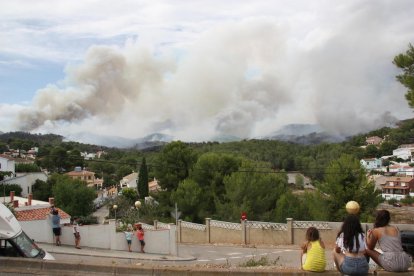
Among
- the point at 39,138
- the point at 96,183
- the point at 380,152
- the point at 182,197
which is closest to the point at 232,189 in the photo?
the point at 182,197

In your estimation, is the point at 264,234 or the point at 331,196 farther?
the point at 331,196

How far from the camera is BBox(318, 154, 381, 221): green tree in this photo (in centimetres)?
2956

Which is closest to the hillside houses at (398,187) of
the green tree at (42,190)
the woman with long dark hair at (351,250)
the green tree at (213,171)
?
the green tree at (213,171)

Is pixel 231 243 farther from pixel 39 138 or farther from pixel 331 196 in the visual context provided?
pixel 39 138

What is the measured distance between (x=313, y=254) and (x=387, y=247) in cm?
87

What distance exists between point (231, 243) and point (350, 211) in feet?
73.3

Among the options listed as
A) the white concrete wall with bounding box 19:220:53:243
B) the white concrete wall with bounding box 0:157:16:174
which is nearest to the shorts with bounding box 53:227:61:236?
the white concrete wall with bounding box 19:220:53:243

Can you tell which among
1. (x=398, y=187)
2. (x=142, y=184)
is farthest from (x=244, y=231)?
(x=398, y=187)

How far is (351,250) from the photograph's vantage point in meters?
5.55

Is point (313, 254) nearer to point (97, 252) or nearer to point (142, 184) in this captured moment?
point (97, 252)

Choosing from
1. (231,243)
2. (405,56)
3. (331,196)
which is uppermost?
(405,56)

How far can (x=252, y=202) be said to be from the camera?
36.3 m

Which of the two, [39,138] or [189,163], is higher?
[39,138]

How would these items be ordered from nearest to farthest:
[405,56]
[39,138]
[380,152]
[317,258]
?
[317,258], [405,56], [380,152], [39,138]
